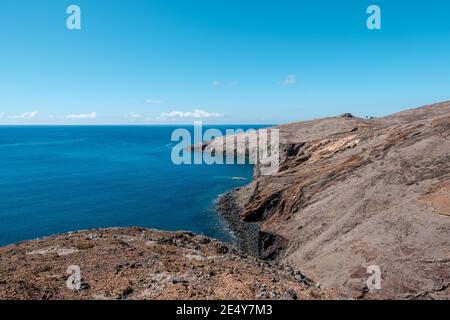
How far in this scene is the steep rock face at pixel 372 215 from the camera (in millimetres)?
27766

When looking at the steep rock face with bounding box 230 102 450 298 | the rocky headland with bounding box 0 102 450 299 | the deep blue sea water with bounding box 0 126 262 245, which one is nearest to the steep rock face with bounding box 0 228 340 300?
the rocky headland with bounding box 0 102 450 299

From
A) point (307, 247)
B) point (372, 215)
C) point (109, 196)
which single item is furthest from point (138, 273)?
point (109, 196)

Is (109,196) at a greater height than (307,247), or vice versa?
(307,247)

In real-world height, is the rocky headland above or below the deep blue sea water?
above

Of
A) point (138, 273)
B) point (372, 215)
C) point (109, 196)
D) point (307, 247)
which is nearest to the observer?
point (138, 273)

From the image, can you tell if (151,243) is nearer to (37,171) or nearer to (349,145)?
(349,145)

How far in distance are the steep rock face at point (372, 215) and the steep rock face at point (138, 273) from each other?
7.64 meters

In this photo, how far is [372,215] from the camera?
3697 cm

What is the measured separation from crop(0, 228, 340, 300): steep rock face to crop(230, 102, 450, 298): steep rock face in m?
7.64

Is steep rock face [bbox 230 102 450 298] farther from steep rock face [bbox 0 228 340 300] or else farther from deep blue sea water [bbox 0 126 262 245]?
deep blue sea water [bbox 0 126 262 245]

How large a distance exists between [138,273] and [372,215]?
25717 mm

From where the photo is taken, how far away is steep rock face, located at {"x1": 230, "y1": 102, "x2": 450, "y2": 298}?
27.8 m

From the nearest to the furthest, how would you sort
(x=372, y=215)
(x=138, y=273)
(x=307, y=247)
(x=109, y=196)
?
(x=138, y=273), (x=372, y=215), (x=307, y=247), (x=109, y=196)

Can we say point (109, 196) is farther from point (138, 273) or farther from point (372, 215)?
point (138, 273)
